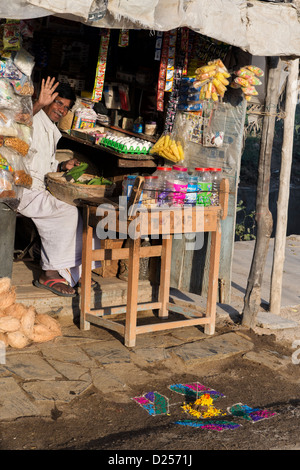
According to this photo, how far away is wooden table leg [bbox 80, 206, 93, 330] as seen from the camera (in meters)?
5.07

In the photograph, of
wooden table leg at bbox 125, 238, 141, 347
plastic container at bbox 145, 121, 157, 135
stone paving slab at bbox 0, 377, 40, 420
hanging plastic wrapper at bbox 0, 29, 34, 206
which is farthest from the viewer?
plastic container at bbox 145, 121, 157, 135

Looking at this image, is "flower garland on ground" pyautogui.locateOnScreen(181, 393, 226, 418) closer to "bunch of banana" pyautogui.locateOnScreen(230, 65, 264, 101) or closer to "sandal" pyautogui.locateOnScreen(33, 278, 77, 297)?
"sandal" pyautogui.locateOnScreen(33, 278, 77, 297)

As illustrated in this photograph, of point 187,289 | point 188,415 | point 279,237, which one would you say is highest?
point 279,237

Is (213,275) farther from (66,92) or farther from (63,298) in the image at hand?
(66,92)

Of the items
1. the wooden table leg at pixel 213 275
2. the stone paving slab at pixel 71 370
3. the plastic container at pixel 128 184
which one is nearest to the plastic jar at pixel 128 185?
the plastic container at pixel 128 184

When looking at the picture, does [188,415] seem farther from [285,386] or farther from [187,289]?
[187,289]

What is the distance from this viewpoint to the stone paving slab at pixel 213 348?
4844 millimetres

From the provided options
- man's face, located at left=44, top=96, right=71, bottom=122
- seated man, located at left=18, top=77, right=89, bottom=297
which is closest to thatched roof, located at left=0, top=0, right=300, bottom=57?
seated man, located at left=18, top=77, right=89, bottom=297

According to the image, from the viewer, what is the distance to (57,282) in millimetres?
5590

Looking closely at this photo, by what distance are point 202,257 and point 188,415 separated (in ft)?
7.13

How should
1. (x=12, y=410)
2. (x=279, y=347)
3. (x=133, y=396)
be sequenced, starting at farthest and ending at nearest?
1. (x=279, y=347)
2. (x=133, y=396)
3. (x=12, y=410)

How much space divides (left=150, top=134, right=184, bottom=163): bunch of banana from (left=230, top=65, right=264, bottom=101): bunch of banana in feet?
2.59

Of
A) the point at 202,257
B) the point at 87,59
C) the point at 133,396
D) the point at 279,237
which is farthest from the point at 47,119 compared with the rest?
the point at 133,396
